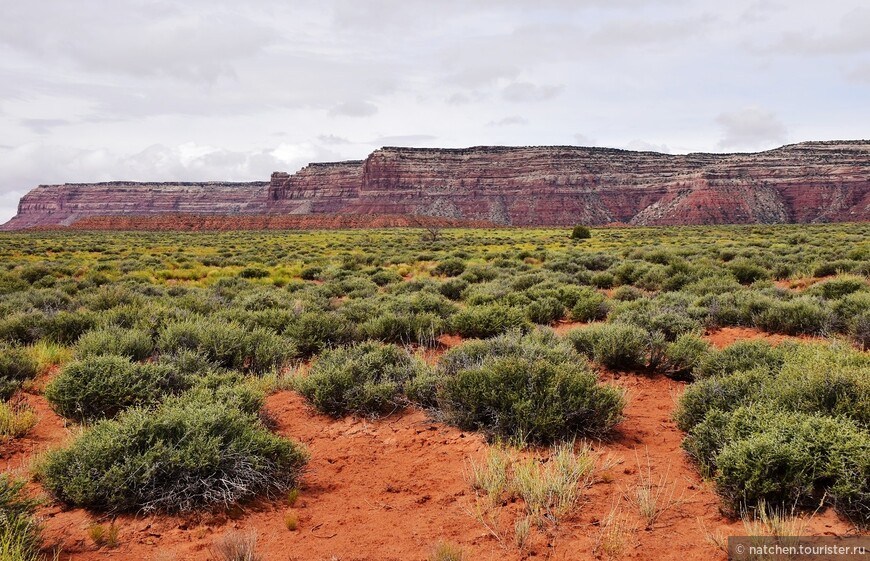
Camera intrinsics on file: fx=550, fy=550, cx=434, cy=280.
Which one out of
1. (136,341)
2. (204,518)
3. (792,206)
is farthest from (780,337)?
(792,206)

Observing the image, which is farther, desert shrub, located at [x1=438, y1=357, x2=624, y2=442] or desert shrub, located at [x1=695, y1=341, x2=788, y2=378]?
desert shrub, located at [x1=695, y1=341, x2=788, y2=378]

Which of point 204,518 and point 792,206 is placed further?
point 792,206

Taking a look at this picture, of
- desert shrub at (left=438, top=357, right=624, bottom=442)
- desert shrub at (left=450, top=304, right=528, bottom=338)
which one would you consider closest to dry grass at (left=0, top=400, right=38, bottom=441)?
desert shrub at (left=438, top=357, right=624, bottom=442)

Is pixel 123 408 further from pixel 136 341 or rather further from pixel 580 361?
pixel 580 361

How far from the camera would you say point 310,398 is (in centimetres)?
647

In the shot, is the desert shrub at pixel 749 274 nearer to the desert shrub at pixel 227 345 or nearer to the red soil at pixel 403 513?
the red soil at pixel 403 513

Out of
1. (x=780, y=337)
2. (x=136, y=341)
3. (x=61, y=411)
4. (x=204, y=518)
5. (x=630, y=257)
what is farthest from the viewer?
(x=630, y=257)

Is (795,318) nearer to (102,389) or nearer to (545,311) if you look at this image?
(545,311)

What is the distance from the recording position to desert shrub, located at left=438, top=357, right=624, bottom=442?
16.8 feet

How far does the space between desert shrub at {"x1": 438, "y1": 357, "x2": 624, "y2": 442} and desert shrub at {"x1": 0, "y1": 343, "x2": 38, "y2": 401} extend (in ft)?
17.2

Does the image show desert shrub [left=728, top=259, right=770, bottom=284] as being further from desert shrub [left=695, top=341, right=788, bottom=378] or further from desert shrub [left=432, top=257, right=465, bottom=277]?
desert shrub [left=695, top=341, right=788, bottom=378]

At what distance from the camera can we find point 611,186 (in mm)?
146125

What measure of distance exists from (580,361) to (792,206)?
14647 cm

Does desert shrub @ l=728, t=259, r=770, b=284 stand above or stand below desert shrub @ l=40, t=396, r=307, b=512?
below
